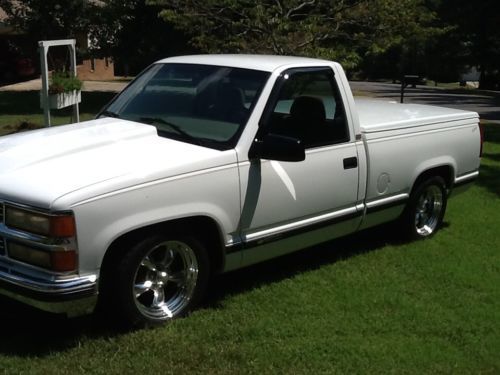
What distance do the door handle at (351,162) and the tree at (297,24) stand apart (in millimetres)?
6128

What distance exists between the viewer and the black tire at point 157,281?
390cm

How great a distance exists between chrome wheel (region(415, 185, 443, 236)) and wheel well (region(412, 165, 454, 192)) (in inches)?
4.9

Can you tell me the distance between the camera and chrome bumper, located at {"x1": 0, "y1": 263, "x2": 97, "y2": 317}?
3607 millimetres

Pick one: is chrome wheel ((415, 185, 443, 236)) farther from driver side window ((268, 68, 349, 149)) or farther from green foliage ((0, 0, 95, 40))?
green foliage ((0, 0, 95, 40))

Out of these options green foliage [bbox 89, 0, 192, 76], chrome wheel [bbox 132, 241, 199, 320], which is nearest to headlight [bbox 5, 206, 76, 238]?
chrome wheel [bbox 132, 241, 199, 320]

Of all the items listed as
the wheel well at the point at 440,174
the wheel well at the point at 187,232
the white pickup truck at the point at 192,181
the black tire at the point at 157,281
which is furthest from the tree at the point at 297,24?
the black tire at the point at 157,281

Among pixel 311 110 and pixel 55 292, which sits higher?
pixel 311 110

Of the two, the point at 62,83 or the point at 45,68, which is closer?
the point at 45,68

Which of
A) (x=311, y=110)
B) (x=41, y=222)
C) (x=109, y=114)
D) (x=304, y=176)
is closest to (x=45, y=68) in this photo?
(x=109, y=114)

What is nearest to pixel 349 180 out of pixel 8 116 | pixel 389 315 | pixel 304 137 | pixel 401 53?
pixel 304 137

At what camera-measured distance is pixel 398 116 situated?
19.9 ft

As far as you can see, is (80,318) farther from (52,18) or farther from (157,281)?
(52,18)

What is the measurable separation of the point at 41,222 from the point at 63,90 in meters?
7.55

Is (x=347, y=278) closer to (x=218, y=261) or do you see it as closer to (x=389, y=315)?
(x=389, y=315)
